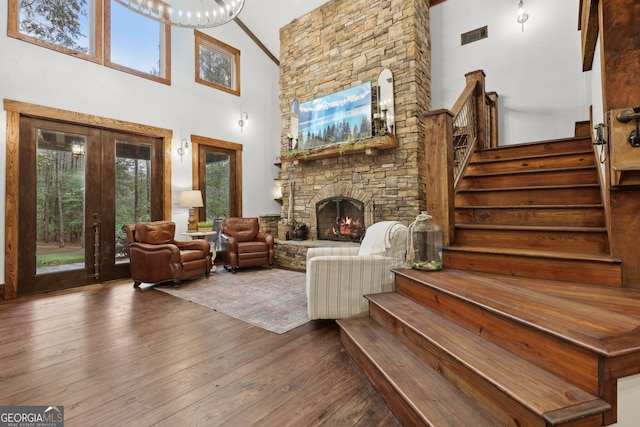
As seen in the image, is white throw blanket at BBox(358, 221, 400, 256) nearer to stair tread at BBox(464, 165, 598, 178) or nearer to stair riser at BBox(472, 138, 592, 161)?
stair tread at BBox(464, 165, 598, 178)

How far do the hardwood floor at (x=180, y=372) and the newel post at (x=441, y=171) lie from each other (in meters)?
1.37

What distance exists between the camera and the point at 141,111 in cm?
489

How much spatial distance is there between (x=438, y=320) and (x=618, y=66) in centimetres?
177

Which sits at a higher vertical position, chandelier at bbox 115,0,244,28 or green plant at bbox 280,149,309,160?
chandelier at bbox 115,0,244,28

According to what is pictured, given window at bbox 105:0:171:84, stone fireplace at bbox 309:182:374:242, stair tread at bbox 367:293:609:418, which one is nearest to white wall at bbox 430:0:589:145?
stone fireplace at bbox 309:182:374:242

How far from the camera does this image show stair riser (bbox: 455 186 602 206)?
2584 mm

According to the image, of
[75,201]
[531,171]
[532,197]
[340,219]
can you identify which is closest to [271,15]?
[340,219]

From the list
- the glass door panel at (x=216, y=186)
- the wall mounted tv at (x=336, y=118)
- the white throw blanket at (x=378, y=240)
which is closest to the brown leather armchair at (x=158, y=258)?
the glass door panel at (x=216, y=186)

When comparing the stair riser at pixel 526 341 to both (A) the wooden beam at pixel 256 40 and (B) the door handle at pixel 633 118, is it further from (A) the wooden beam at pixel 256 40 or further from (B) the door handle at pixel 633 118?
(A) the wooden beam at pixel 256 40

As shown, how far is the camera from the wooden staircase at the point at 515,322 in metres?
1.12

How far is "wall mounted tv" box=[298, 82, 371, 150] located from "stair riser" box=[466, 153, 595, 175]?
1837 millimetres

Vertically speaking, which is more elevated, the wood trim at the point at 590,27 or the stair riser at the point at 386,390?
the wood trim at the point at 590,27

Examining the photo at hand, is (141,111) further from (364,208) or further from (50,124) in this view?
(364,208)

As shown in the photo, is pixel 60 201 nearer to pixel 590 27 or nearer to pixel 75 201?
pixel 75 201
